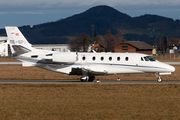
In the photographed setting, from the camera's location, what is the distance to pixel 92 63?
3103 cm

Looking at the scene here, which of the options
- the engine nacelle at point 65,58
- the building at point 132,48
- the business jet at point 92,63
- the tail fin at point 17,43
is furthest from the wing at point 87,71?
the building at point 132,48

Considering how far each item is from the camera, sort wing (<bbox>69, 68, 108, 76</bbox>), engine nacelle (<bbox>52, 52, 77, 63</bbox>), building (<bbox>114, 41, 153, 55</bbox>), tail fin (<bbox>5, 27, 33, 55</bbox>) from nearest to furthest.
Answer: wing (<bbox>69, 68, 108, 76</bbox>), engine nacelle (<bbox>52, 52, 77, 63</bbox>), tail fin (<bbox>5, 27, 33, 55</bbox>), building (<bbox>114, 41, 153, 55</bbox>)

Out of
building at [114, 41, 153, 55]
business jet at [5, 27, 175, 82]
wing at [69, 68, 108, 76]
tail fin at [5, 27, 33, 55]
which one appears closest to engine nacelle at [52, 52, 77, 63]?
business jet at [5, 27, 175, 82]

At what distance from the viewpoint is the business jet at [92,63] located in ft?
100

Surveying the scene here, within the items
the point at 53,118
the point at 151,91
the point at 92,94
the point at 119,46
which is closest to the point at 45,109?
the point at 53,118

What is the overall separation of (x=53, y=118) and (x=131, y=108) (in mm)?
4726

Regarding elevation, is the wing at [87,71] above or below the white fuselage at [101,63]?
below

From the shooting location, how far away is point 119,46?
14775cm

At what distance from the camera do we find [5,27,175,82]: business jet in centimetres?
3059

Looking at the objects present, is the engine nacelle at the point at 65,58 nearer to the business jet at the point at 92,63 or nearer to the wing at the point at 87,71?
the business jet at the point at 92,63

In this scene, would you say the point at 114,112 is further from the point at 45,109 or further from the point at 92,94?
the point at 92,94

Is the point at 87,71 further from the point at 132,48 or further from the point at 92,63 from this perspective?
the point at 132,48

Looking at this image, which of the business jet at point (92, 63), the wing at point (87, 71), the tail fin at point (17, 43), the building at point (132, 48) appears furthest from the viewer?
the building at point (132, 48)

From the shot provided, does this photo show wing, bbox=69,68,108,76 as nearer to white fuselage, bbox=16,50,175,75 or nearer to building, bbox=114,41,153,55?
white fuselage, bbox=16,50,175,75
